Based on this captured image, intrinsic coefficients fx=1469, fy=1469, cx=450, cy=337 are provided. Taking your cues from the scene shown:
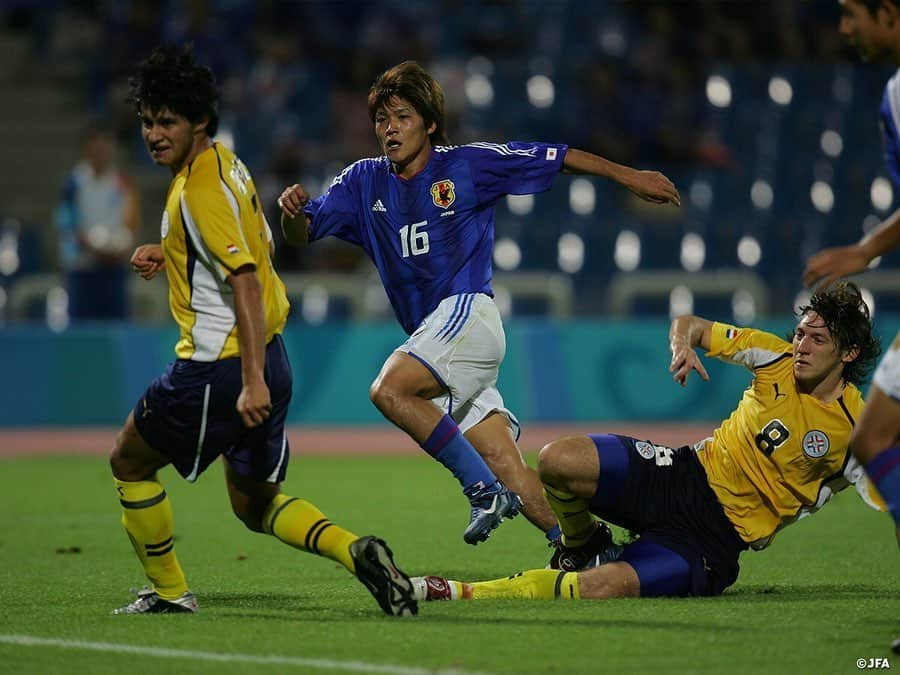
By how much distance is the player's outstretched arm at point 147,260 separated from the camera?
6121 mm

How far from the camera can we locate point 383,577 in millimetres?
5504

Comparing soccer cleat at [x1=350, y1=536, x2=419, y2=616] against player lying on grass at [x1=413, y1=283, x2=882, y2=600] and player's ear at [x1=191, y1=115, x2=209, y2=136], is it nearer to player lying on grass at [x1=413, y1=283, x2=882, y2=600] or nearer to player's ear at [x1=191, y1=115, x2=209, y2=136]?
player lying on grass at [x1=413, y1=283, x2=882, y2=600]

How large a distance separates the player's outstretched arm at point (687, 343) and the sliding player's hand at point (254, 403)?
1.60 metres

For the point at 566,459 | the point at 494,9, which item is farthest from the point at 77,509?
the point at 494,9

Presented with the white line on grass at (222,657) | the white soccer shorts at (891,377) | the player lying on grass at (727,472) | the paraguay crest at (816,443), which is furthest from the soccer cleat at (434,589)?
the white soccer shorts at (891,377)

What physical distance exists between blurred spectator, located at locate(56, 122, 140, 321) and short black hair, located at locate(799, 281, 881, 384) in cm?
991

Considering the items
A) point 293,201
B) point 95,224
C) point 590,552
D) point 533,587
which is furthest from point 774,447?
point 95,224

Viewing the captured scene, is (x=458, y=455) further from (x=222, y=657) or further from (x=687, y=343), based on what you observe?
(x=222, y=657)

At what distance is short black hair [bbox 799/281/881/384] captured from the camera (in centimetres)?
602


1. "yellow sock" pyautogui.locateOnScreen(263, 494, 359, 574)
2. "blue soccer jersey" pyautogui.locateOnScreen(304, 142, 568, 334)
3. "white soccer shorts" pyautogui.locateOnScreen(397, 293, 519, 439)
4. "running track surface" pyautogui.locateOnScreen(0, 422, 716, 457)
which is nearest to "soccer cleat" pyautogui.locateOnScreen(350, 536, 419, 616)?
"yellow sock" pyautogui.locateOnScreen(263, 494, 359, 574)

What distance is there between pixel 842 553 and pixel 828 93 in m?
12.8

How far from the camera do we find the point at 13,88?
2078 centimetres

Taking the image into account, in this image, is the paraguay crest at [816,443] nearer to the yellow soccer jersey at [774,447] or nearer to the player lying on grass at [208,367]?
the yellow soccer jersey at [774,447]

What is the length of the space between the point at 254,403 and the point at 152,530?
31.9 inches
